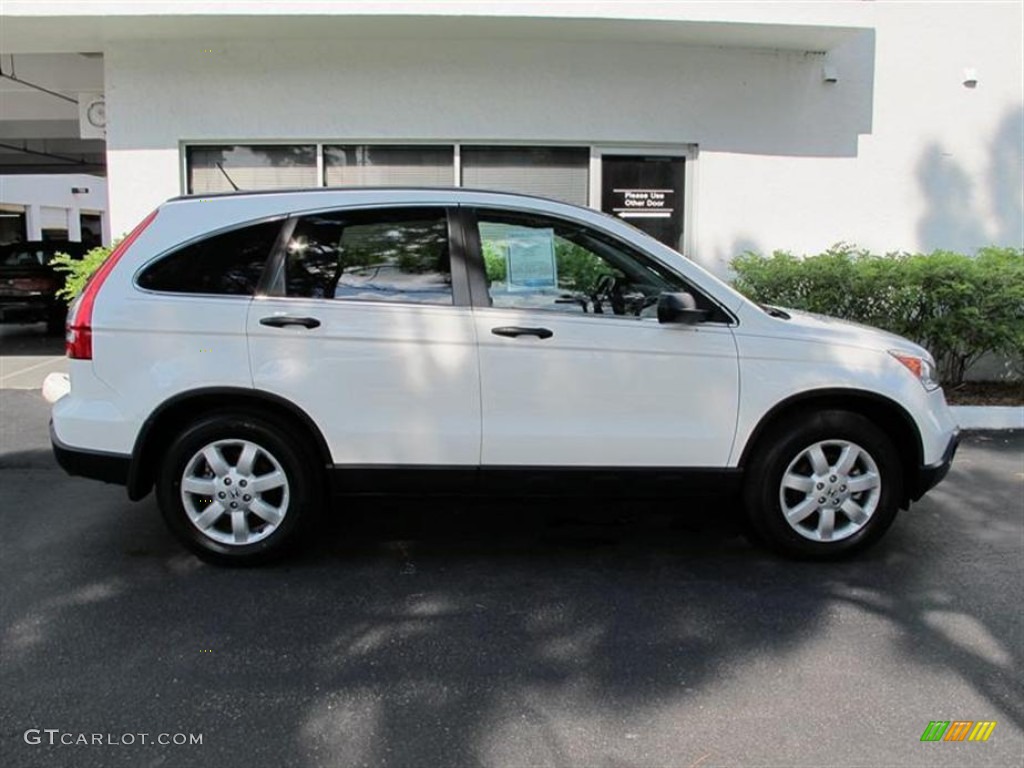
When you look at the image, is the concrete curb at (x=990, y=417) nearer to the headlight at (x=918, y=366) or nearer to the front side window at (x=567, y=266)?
the headlight at (x=918, y=366)

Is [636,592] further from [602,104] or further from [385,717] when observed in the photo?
[602,104]

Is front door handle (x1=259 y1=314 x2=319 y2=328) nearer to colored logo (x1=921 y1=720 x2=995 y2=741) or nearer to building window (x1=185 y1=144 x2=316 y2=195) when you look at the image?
colored logo (x1=921 y1=720 x2=995 y2=741)

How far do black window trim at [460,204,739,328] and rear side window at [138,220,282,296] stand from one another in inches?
36.8

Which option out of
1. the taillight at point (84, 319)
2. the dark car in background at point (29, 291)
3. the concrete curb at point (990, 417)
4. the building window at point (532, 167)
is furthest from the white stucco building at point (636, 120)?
the dark car in background at point (29, 291)

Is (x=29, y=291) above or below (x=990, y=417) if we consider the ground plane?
above

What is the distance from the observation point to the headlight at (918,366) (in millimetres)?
4312

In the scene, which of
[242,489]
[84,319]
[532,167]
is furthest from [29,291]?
[242,489]

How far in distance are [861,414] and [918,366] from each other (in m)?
0.38

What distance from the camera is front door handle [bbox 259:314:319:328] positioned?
4059 millimetres

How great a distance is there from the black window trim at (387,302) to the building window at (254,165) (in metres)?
4.87

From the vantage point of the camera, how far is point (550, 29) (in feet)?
26.6

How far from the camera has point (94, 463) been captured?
4.16 metres

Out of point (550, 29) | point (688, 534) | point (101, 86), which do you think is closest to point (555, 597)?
point (688, 534)
